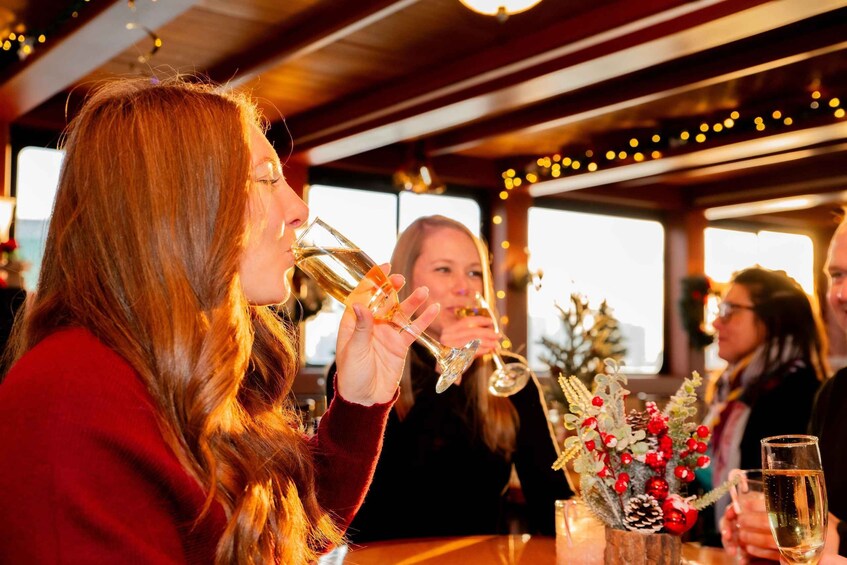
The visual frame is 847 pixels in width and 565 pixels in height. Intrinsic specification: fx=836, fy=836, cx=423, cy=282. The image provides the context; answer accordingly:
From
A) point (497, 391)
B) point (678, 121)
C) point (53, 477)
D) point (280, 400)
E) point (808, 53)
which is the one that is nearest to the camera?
point (53, 477)

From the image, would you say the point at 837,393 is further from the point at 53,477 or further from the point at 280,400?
the point at 53,477

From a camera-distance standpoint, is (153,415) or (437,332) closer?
(153,415)

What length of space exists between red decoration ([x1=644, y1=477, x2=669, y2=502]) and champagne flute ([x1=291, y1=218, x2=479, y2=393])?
38cm

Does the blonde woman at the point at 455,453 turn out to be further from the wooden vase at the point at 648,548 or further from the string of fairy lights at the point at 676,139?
the string of fairy lights at the point at 676,139

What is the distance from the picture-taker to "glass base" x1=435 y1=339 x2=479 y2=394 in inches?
58.5

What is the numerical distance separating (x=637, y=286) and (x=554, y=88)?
5.35 metres

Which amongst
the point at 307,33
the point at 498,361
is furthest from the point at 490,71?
the point at 498,361

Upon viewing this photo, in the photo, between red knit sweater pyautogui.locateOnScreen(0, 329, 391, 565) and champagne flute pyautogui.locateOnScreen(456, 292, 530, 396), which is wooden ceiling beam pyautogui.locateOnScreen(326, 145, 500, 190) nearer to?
champagne flute pyautogui.locateOnScreen(456, 292, 530, 396)

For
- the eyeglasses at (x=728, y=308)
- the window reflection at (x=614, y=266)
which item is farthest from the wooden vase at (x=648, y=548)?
the window reflection at (x=614, y=266)

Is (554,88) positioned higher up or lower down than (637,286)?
higher up

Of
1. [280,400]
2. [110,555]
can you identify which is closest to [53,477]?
→ [110,555]

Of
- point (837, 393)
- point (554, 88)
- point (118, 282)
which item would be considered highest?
point (554, 88)

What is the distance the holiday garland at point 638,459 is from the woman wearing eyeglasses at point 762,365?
2.18 m

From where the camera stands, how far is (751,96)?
265 inches
